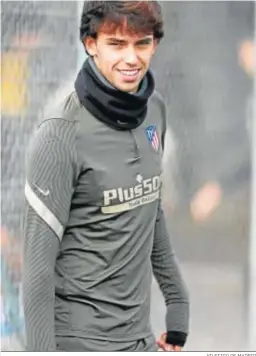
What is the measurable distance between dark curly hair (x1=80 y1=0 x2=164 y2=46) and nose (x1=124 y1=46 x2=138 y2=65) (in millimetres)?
38

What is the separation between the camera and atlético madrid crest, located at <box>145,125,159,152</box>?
1.95 m

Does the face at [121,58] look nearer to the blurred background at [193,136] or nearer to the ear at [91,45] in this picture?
the ear at [91,45]

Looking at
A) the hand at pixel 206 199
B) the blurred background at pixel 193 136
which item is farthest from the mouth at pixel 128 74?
the hand at pixel 206 199

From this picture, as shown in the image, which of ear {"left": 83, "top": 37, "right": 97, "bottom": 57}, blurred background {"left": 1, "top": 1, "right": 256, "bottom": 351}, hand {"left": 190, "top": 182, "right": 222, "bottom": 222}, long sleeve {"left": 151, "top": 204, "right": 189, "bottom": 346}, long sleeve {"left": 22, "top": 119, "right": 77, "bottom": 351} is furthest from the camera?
hand {"left": 190, "top": 182, "right": 222, "bottom": 222}

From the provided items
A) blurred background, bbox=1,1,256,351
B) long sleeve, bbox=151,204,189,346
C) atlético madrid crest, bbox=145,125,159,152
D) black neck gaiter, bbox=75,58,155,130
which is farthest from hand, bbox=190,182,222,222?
black neck gaiter, bbox=75,58,155,130

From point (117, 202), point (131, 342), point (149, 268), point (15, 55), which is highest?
point (15, 55)

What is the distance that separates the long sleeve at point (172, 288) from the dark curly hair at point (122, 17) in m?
0.52

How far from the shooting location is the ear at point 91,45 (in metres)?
1.89

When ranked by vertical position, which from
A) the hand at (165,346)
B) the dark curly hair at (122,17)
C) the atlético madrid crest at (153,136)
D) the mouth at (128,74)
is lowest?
the hand at (165,346)

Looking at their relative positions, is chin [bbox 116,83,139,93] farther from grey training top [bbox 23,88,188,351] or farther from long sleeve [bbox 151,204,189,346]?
long sleeve [bbox 151,204,189,346]

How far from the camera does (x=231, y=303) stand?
12.1 ft

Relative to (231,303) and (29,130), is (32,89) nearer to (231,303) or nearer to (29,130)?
(29,130)

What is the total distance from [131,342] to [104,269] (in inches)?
7.2

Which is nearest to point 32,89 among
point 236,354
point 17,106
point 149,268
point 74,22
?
point 17,106
